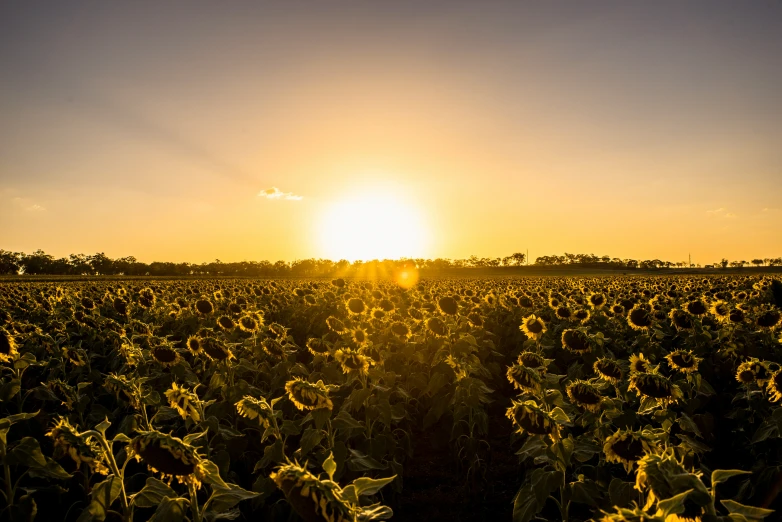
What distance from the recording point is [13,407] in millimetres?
6828

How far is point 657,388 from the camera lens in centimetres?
442

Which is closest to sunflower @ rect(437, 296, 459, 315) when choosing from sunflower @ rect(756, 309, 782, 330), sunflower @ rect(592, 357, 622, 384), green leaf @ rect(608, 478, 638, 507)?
sunflower @ rect(592, 357, 622, 384)

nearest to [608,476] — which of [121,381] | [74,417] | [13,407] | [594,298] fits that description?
[121,381]

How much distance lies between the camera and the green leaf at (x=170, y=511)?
2.59 meters

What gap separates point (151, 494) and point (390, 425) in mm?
5139

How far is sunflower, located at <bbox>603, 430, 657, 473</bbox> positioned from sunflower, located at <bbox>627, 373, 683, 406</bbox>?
138 centimetres

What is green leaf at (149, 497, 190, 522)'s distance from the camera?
259 cm

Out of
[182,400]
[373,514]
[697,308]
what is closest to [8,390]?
[182,400]

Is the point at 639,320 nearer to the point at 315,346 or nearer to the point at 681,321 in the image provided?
the point at 681,321

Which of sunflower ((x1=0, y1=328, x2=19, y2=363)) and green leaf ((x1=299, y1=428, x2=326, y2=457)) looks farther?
sunflower ((x1=0, y1=328, x2=19, y2=363))

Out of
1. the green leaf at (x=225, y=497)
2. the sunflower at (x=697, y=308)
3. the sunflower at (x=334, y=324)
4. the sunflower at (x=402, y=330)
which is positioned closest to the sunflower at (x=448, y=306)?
the sunflower at (x=402, y=330)

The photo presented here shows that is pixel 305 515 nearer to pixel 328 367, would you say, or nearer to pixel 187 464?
pixel 187 464

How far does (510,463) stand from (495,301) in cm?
863

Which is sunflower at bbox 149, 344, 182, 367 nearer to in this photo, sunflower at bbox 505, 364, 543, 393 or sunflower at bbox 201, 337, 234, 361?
sunflower at bbox 201, 337, 234, 361
